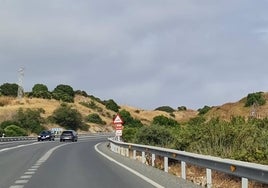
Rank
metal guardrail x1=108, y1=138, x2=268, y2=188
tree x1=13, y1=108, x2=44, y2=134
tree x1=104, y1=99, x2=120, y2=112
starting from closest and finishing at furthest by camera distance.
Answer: metal guardrail x1=108, y1=138, x2=268, y2=188 < tree x1=13, y1=108, x2=44, y2=134 < tree x1=104, y1=99, x2=120, y2=112

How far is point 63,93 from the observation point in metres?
182

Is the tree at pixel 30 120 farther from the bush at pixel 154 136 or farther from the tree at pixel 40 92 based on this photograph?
the bush at pixel 154 136

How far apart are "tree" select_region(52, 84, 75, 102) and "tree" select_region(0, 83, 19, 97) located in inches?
437

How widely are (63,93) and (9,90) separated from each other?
1646 centimetres

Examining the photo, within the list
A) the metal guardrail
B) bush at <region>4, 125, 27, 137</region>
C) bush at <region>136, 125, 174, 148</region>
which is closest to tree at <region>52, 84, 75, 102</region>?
bush at <region>4, 125, 27, 137</region>

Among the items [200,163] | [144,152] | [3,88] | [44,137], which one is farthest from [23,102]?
[200,163]

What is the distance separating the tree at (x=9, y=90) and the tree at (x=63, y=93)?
36.5 ft

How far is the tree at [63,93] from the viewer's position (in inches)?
6718

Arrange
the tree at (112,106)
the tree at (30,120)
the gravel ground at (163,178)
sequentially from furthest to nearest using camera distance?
the tree at (112,106), the tree at (30,120), the gravel ground at (163,178)

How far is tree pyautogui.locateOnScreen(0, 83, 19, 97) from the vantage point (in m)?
174

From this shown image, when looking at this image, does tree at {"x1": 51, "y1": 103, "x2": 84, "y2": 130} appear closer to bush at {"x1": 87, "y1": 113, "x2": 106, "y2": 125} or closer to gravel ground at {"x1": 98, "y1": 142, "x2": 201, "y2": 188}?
bush at {"x1": 87, "y1": 113, "x2": 106, "y2": 125}

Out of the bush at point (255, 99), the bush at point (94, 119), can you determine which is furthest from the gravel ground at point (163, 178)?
the bush at point (94, 119)

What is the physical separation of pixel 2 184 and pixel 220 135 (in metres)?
10.4

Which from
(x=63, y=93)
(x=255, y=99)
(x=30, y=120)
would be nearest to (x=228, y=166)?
(x=255, y=99)
